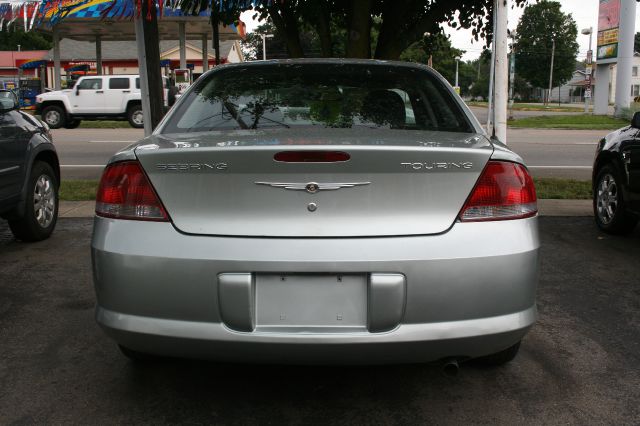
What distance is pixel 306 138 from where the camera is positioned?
8.53 feet

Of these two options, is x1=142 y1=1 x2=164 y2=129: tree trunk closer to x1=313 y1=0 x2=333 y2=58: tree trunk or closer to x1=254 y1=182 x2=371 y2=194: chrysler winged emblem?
x1=313 y1=0 x2=333 y2=58: tree trunk

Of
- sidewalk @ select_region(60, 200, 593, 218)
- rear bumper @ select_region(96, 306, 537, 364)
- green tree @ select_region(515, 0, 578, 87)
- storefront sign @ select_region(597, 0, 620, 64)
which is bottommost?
sidewalk @ select_region(60, 200, 593, 218)

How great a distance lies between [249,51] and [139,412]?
9010cm

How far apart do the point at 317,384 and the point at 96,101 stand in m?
20.7

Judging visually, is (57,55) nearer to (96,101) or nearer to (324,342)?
(96,101)

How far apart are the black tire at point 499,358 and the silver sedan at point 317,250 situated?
537mm

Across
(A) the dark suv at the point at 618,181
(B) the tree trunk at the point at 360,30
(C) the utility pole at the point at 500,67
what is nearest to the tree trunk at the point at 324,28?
(B) the tree trunk at the point at 360,30

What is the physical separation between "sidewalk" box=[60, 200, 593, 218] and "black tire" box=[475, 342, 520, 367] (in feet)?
14.0

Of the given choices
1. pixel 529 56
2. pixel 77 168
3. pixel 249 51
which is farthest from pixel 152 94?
pixel 529 56

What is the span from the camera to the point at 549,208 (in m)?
7.48

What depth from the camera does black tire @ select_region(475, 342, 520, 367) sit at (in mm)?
3125

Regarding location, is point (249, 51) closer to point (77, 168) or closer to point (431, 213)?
point (77, 168)

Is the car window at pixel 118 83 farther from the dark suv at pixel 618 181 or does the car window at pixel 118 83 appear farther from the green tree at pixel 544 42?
the green tree at pixel 544 42

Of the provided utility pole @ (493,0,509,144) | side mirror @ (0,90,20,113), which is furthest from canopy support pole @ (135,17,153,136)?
utility pole @ (493,0,509,144)
